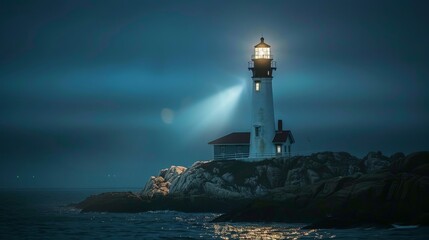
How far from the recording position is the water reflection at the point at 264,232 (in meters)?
63.6

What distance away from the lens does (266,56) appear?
97125 mm

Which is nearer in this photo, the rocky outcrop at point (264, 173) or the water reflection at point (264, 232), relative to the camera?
the water reflection at point (264, 232)

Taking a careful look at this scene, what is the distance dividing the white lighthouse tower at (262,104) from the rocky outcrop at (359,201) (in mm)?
17345

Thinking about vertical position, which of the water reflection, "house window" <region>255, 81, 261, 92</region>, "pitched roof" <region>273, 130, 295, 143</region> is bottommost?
the water reflection

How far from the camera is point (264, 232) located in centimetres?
6706

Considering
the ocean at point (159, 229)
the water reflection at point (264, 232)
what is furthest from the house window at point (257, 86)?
the water reflection at point (264, 232)

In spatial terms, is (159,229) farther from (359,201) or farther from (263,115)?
(263,115)

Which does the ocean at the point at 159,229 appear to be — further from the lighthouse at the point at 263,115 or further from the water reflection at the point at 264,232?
the lighthouse at the point at 263,115

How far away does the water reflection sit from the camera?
6361cm

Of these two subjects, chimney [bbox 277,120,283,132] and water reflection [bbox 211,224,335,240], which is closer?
water reflection [bbox 211,224,335,240]

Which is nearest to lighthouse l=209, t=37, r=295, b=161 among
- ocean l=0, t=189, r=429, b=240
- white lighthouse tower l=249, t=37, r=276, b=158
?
white lighthouse tower l=249, t=37, r=276, b=158

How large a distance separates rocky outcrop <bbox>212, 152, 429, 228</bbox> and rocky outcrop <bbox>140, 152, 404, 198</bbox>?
37.0ft

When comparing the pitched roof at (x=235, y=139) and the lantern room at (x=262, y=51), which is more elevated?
the lantern room at (x=262, y=51)

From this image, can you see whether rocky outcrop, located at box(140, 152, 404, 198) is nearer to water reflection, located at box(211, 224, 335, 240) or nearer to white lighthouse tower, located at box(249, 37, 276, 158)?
white lighthouse tower, located at box(249, 37, 276, 158)
